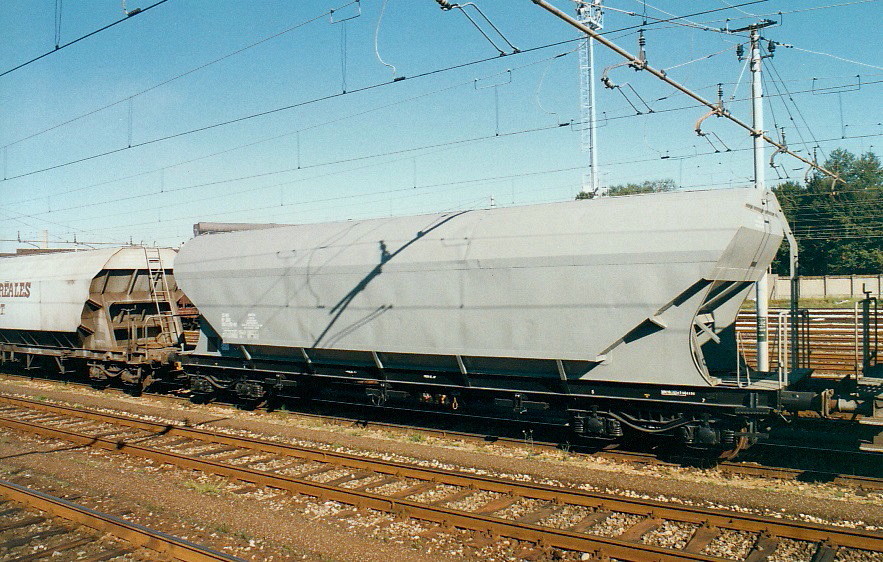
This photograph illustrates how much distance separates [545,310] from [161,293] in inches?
506

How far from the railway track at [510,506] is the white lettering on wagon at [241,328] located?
7.55 feet

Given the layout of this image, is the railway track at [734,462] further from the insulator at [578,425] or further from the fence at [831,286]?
the fence at [831,286]

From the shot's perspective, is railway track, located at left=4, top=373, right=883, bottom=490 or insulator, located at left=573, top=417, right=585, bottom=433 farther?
insulator, located at left=573, top=417, right=585, bottom=433

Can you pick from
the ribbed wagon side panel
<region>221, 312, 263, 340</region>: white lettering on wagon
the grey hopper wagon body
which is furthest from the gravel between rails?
A: the ribbed wagon side panel

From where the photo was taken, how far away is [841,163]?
65750 millimetres

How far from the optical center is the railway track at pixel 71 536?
6.89m

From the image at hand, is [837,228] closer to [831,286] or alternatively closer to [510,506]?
[831,286]

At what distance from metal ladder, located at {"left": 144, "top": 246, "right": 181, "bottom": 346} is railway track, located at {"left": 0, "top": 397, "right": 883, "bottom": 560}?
240 inches

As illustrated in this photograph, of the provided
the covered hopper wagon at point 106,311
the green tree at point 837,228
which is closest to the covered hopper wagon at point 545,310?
the covered hopper wagon at point 106,311

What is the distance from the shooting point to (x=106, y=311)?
17484mm

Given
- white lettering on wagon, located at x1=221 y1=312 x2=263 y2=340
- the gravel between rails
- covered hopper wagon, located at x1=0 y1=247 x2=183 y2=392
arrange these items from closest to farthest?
the gravel between rails, white lettering on wagon, located at x1=221 y1=312 x2=263 y2=340, covered hopper wagon, located at x1=0 y1=247 x2=183 y2=392

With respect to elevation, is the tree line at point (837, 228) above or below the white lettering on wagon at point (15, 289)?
above

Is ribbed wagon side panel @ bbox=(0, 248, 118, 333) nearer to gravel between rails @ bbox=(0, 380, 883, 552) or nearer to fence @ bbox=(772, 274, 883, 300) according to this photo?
gravel between rails @ bbox=(0, 380, 883, 552)

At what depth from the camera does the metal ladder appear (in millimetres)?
18188
